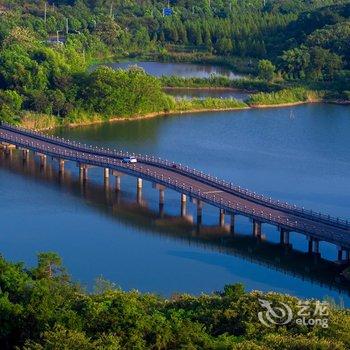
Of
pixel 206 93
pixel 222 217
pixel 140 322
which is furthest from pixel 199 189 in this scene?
pixel 206 93

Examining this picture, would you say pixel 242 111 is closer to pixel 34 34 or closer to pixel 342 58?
pixel 342 58

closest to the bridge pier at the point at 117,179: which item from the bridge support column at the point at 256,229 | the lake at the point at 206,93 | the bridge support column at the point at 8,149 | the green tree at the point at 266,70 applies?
the bridge support column at the point at 256,229

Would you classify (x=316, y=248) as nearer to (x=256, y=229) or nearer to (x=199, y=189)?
(x=256, y=229)

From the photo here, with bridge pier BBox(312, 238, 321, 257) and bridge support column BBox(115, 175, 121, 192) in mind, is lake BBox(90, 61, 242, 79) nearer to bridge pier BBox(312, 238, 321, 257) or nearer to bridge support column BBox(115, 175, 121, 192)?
bridge support column BBox(115, 175, 121, 192)

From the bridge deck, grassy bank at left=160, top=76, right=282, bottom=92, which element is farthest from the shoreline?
the bridge deck

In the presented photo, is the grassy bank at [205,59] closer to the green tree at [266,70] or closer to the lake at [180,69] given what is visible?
the lake at [180,69]

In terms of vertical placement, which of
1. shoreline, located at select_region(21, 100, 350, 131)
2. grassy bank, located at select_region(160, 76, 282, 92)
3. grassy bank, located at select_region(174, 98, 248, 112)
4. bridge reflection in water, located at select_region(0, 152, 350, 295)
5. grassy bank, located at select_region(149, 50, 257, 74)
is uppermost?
grassy bank, located at select_region(149, 50, 257, 74)

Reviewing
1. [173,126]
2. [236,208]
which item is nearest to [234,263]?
[236,208]
